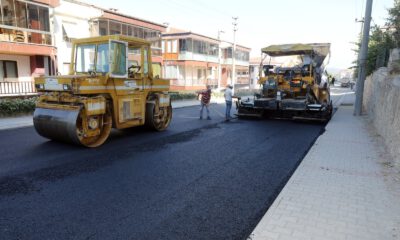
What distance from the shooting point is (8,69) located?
18453mm

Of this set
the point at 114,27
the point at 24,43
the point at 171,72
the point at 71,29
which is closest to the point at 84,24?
the point at 71,29

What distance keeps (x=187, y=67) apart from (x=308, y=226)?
116 ft

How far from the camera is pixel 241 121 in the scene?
1312 centimetres

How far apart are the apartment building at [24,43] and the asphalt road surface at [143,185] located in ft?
30.9

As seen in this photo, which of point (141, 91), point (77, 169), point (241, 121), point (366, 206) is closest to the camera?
point (366, 206)

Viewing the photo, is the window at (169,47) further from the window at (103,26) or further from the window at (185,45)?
the window at (103,26)

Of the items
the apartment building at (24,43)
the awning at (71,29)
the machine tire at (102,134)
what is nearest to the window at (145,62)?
the machine tire at (102,134)

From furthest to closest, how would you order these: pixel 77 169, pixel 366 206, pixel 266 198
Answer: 1. pixel 77 169
2. pixel 266 198
3. pixel 366 206

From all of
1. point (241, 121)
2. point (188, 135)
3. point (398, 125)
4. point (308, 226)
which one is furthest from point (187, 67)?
point (308, 226)

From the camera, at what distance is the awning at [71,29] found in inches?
843

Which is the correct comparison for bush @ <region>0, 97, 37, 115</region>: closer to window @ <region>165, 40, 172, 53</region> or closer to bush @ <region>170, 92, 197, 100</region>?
bush @ <region>170, 92, 197, 100</region>

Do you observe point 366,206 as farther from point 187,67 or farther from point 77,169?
point 187,67

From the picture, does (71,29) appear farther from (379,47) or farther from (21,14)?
(379,47)

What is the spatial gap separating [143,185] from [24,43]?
1564 centimetres
